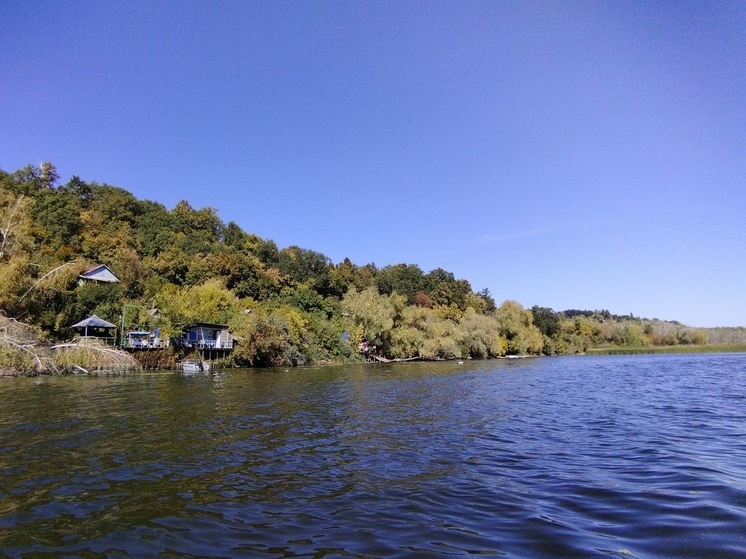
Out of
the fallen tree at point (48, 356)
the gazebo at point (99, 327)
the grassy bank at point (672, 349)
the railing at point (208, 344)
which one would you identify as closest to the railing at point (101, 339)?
the gazebo at point (99, 327)

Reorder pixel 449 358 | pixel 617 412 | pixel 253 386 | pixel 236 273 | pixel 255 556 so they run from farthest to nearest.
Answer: pixel 449 358
pixel 236 273
pixel 253 386
pixel 617 412
pixel 255 556

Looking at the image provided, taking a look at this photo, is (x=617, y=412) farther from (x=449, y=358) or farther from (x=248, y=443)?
(x=449, y=358)

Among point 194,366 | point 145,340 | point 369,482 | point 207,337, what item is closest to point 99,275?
point 145,340

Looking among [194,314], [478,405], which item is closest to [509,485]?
[478,405]

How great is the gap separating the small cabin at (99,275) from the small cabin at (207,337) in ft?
59.9

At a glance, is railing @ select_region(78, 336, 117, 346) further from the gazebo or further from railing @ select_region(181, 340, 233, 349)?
railing @ select_region(181, 340, 233, 349)

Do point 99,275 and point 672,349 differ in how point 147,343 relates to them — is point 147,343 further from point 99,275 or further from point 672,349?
point 672,349

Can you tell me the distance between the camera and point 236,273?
72375 mm

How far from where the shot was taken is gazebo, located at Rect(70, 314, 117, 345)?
45.0 metres

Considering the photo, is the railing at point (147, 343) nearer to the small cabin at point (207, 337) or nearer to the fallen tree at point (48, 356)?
the small cabin at point (207, 337)

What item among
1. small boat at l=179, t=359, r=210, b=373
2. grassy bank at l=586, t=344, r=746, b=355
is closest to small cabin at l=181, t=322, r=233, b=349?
small boat at l=179, t=359, r=210, b=373

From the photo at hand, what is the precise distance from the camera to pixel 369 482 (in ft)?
30.0

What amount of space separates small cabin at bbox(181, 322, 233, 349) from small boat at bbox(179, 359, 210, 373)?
554 cm

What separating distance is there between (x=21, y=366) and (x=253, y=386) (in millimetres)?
19474
